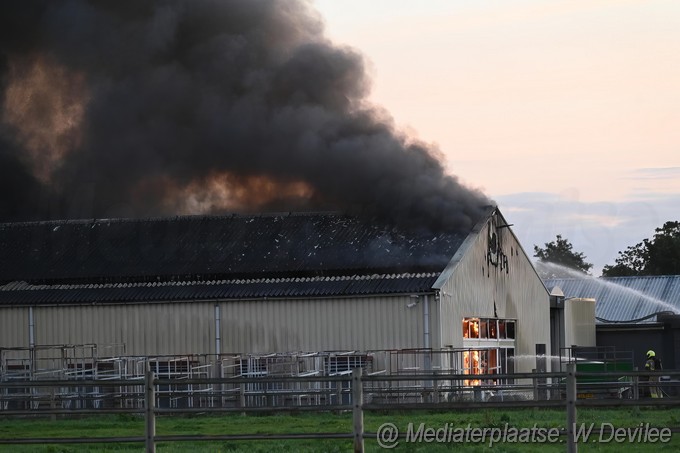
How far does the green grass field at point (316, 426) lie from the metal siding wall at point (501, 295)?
24.2ft

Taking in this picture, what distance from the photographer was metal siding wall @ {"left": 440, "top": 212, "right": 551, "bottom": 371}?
36.8 metres

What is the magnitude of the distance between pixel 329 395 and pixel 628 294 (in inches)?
1523

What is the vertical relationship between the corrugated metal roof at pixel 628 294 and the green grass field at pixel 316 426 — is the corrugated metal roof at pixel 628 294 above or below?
above

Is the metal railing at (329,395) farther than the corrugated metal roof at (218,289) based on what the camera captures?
No

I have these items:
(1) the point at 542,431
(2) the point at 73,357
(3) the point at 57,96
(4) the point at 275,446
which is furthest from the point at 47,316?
(1) the point at 542,431

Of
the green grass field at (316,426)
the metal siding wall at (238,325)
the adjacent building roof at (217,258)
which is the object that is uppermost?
the adjacent building roof at (217,258)

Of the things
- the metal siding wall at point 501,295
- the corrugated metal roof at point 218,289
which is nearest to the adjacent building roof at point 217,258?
the corrugated metal roof at point 218,289

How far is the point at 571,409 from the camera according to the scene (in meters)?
17.3

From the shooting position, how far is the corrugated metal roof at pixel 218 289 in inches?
1446

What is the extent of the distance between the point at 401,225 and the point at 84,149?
16523 mm

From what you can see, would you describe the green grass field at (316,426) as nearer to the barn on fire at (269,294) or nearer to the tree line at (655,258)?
the barn on fire at (269,294)

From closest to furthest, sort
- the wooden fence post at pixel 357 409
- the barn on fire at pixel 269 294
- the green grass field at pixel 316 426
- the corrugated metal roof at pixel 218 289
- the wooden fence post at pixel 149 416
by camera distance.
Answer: the wooden fence post at pixel 357 409
the wooden fence post at pixel 149 416
the green grass field at pixel 316 426
the barn on fire at pixel 269 294
the corrugated metal roof at pixel 218 289

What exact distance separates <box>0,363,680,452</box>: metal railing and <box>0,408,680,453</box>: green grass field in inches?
23.8

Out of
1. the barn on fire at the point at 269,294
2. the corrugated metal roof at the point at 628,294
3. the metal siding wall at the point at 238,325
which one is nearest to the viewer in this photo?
the metal siding wall at the point at 238,325
